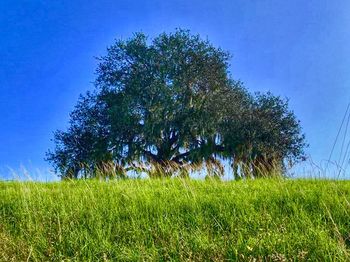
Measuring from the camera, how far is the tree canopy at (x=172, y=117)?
94.6 feet

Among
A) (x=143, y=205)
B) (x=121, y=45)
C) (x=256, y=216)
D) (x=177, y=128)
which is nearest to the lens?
(x=256, y=216)

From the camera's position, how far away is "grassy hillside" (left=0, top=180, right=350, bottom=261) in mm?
5613

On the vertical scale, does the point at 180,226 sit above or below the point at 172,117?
below

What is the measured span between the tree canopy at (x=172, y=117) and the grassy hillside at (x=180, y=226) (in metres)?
20.1

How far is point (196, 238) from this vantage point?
5914 mm

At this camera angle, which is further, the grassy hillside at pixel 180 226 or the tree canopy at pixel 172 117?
the tree canopy at pixel 172 117

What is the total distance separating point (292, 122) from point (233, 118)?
4212 millimetres

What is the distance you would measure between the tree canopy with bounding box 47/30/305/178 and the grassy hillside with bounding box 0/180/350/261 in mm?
20137

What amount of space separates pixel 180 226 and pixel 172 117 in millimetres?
22832

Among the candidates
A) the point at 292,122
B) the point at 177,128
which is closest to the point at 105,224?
the point at 177,128

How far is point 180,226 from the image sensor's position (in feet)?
21.2

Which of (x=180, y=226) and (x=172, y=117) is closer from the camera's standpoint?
(x=180, y=226)

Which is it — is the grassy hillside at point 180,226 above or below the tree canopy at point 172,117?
below

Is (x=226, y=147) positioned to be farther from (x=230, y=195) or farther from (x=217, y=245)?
(x=217, y=245)
